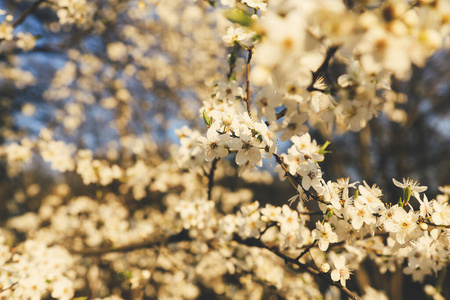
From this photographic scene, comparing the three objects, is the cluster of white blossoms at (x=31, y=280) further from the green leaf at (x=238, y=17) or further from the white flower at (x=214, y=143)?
the green leaf at (x=238, y=17)

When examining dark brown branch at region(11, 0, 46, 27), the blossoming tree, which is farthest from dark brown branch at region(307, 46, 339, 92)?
dark brown branch at region(11, 0, 46, 27)

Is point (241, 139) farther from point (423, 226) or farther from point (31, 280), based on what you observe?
point (31, 280)

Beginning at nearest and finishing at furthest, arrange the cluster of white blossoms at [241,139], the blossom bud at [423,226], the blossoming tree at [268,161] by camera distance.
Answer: the blossoming tree at [268,161]
the cluster of white blossoms at [241,139]
the blossom bud at [423,226]

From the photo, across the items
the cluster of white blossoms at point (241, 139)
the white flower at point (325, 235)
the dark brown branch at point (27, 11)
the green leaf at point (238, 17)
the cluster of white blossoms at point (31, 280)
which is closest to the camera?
the green leaf at point (238, 17)

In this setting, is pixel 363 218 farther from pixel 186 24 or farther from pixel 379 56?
pixel 186 24

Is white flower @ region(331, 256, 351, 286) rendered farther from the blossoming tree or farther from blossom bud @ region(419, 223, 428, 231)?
blossom bud @ region(419, 223, 428, 231)

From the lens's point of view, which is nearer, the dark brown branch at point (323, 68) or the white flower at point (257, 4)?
the dark brown branch at point (323, 68)

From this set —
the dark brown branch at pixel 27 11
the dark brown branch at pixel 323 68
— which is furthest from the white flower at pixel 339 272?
the dark brown branch at pixel 27 11

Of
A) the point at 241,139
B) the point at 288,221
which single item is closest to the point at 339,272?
the point at 288,221

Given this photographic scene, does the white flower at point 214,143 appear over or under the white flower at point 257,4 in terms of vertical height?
under

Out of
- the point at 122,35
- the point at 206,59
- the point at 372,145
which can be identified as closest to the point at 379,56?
the point at 206,59

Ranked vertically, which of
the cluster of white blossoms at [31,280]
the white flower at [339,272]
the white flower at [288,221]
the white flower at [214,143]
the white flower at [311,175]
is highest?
the white flower at [214,143]

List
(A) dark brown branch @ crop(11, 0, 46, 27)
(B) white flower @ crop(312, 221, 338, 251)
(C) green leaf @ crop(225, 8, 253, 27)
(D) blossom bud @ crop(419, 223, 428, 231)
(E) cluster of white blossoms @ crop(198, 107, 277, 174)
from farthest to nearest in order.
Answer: (A) dark brown branch @ crop(11, 0, 46, 27) < (B) white flower @ crop(312, 221, 338, 251) < (D) blossom bud @ crop(419, 223, 428, 231) < (E) cluster of white blossoms @ crop(198, 107, 277, 174) < (C) green leaf @ crop(225, 8, 253, 27)

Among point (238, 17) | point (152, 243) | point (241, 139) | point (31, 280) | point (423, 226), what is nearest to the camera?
point (238, 17)
